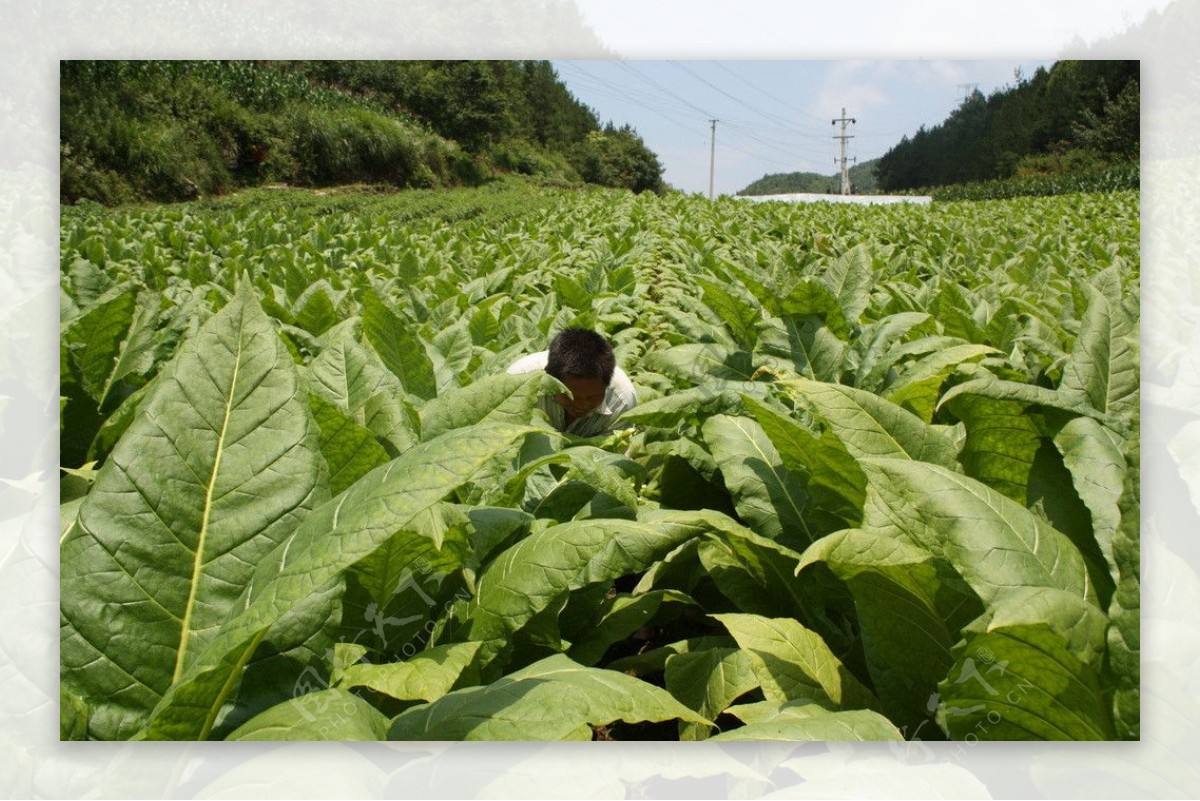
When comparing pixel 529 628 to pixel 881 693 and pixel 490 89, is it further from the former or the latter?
pixel 490 89

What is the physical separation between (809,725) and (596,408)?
204cm

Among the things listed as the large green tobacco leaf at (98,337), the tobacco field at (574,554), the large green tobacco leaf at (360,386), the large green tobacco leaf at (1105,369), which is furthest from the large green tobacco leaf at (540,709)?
the large green tobacco leaf at (98,337)

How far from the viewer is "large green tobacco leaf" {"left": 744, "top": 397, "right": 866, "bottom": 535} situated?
136 centimetres

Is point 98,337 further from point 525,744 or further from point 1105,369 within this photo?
point 1105,369

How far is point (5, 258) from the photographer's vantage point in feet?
6.70

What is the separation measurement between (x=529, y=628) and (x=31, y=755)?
2.28ft

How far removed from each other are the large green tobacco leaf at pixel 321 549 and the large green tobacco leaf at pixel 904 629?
1.72 ft

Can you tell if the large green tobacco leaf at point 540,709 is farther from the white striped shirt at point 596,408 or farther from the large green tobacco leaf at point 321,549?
the white striped shirt at point 596,408

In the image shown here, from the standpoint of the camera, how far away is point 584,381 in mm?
2822

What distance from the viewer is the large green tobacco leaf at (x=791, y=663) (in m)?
1.22

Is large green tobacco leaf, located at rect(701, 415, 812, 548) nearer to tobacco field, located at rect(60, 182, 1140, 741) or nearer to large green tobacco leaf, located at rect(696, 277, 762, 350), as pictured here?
tobacco field, located at rect(60, 182, 1140, 741)

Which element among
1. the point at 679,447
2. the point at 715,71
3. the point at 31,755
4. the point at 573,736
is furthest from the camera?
the point at 715,71

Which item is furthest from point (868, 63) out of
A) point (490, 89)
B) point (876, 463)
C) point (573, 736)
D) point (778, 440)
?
point (490, 89)

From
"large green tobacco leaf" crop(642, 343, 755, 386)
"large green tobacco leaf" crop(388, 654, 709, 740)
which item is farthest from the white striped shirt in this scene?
"large green tobacco leaf" crop(388, 654, 709, 740)
